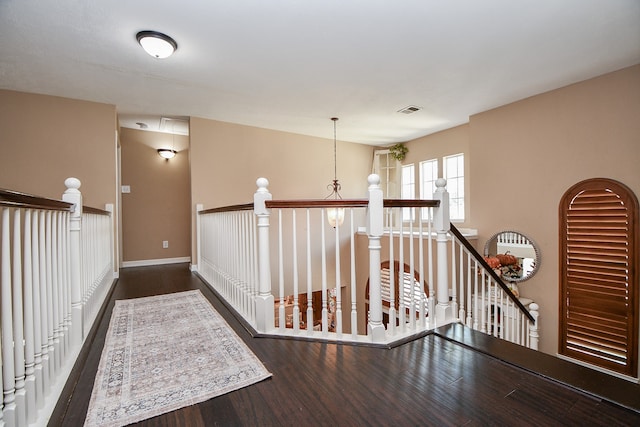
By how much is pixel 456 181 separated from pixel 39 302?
5.81 meters

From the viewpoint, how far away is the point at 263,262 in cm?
215

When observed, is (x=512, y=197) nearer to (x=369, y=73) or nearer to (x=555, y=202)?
(x=555, y=202)

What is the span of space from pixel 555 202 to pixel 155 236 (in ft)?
21.0

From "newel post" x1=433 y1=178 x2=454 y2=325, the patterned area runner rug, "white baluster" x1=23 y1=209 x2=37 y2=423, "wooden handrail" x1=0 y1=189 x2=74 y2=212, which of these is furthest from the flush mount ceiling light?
"newel post" x1=433 y1=178 x2=454 y2=325

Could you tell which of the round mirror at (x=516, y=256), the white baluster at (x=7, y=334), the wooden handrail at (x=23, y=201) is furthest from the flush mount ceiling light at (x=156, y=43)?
the round mirror at (x=516, y=256)

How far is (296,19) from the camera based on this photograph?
2424 mm

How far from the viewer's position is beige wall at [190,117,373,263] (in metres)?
4.86

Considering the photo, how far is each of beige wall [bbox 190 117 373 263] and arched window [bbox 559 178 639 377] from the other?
3.75 meters

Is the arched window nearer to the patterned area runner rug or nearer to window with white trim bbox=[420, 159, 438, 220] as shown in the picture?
window with white trim bbox=[420, 159, 438, 220]

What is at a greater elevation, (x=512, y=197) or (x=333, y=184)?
(x=333, y=184)

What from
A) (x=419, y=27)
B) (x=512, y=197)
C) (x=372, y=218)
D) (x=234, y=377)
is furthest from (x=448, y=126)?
(x=234, y=377)

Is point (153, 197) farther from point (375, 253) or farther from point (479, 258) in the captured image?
point (479, 258)

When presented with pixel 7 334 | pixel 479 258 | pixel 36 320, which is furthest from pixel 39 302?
pixel 479 258

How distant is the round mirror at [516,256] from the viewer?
4.06 metres
